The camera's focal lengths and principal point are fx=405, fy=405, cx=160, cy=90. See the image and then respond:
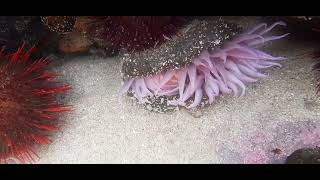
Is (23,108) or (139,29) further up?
(139,29)

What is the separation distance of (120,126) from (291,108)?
107cm

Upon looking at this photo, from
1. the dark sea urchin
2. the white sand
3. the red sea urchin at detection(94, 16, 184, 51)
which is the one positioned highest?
the red sea urchin at detection(94, 16, 184, 51)

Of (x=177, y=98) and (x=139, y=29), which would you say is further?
(x=177, y=98)

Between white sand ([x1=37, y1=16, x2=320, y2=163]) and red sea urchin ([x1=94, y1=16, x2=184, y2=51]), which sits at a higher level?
red sea urchin ([x1=94, y1=16, x2=184, y2=51])

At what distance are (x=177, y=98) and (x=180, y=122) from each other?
0.16 m

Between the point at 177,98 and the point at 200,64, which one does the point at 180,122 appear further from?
the point at 200,64

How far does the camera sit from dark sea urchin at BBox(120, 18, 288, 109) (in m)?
2.46

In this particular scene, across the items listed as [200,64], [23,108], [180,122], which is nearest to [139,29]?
[200,64]

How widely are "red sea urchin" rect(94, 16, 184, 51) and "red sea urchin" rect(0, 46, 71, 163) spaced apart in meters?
0.50

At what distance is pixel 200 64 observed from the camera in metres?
2.50

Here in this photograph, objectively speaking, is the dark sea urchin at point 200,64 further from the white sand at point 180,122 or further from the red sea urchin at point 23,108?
the red sea urchin at point 23,108

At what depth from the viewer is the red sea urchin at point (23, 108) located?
2.40 m

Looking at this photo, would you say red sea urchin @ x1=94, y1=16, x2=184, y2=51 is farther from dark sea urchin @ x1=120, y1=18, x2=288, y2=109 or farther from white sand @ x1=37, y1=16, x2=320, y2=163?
white sand @ x1=37, y1=16, x2=320, y2=163

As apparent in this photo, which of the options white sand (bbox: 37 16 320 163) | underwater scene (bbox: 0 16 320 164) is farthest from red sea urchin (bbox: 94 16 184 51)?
white sand (bbox: 37 16 320 163)
